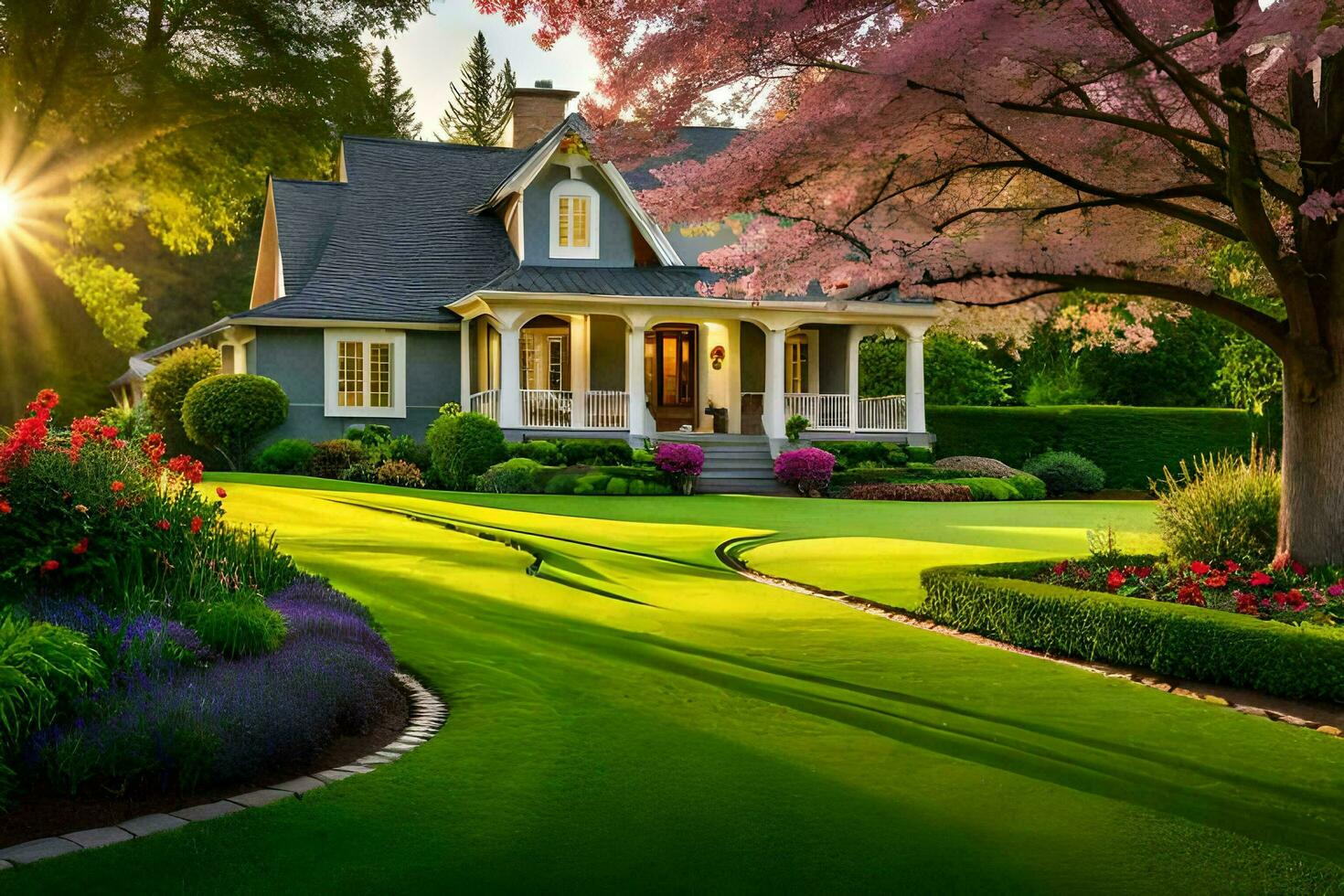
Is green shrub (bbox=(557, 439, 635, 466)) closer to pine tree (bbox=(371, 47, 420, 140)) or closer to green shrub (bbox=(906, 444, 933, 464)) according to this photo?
green shrub (bbox=(906, 444, 933, 464))

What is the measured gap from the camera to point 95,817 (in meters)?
5.13

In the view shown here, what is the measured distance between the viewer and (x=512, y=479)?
909 inches

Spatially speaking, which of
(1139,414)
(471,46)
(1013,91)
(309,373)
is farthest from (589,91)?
(471,46)

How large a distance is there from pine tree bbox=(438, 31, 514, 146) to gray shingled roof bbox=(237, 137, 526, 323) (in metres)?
28.8

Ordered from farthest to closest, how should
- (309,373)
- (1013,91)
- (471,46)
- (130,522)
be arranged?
(471,46) < (309,373) < (1013,91) < (130,522)

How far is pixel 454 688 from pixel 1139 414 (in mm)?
25326

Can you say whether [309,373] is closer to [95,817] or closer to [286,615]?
[286,615]

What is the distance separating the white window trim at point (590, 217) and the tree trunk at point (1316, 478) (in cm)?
1995

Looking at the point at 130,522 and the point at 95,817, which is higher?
the point at 130,522

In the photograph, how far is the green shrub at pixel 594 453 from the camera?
973 inches

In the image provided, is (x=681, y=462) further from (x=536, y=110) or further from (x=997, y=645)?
(x=536, y=110)

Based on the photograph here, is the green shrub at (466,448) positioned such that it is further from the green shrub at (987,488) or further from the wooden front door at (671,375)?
the green shrub at (987,488)

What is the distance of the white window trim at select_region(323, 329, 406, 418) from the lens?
27594 millimetres

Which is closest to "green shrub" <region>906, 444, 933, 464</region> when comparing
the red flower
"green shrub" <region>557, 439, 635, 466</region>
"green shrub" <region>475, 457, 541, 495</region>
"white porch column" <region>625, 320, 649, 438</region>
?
"white porch column" <region>625, 320, 649, 438</region>
